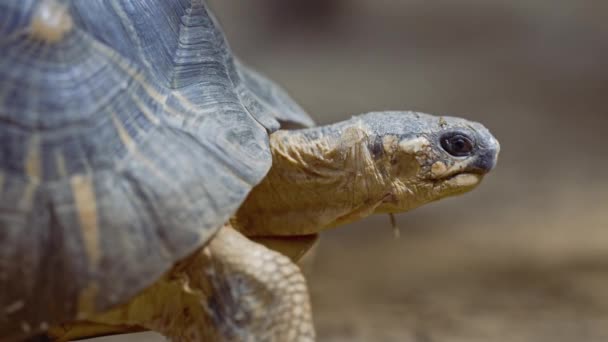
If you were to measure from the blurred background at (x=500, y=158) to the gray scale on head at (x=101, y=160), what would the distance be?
5.38 feet

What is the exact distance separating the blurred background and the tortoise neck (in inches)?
43.6

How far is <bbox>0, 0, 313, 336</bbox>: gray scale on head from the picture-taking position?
1649 mm

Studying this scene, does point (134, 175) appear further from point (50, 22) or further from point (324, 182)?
point (324, 182)

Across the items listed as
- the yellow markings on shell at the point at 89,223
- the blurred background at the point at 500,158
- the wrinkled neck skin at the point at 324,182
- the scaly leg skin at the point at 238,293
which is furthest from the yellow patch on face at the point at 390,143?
the blurred background at the point at 500,158

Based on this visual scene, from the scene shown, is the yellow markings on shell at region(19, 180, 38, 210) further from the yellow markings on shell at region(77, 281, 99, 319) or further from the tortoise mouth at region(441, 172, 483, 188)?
the tortoise mouth at region(441, 172, 483, 188)

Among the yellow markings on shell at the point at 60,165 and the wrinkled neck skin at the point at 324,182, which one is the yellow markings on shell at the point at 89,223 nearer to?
the yellow markings on shell at the point at 60,165

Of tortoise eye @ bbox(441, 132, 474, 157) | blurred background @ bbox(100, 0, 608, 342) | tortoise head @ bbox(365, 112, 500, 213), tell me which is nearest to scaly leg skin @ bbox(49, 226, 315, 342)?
tortoise head @ bbox(365, 112, 500, 213)

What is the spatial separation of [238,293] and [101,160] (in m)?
0.48

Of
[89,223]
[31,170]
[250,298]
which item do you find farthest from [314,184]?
[31,170]

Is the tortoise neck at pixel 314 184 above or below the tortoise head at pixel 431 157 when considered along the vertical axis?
below

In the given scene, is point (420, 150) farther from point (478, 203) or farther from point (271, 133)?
point (478, 203)

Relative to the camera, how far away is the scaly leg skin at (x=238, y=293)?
177 cm

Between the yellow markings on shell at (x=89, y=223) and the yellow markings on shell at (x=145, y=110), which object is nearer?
the yellow markings on shell at (x=89, y=223)

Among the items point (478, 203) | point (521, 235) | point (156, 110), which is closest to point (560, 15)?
point (478, 203)
